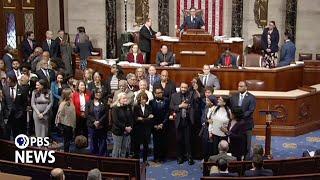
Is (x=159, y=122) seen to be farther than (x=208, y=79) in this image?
No

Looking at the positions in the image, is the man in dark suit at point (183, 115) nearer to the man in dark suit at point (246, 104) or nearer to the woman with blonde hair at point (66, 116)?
the man in dark suit at point (246, 104)

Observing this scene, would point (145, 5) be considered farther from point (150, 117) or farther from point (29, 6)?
point (150, 117)

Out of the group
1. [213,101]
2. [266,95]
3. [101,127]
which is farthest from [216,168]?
[266,95]

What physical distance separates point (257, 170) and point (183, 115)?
3190mm

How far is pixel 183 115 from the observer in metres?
10.5

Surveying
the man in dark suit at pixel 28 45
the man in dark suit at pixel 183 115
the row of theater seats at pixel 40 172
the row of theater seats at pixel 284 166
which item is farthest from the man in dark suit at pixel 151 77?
the man in dark suit at pixel 28 45

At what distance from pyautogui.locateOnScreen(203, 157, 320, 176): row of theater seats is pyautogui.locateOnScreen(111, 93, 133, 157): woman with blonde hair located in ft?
7.12

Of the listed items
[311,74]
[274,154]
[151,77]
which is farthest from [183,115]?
[311,74]

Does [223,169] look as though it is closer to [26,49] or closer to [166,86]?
[166,86]

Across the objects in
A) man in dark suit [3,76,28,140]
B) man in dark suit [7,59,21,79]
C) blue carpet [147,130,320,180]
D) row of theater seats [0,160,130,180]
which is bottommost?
blue carpet [147,130,320,180]

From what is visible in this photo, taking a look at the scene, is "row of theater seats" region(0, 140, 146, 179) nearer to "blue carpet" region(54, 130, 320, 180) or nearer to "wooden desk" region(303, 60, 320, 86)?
"blue carpet" region(54, 130, 320, 180)

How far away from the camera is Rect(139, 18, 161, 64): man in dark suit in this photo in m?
15.8

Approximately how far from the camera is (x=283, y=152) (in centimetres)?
1137

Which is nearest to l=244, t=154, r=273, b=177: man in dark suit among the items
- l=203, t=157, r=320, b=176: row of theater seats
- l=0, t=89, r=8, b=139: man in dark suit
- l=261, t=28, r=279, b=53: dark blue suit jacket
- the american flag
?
l=203, t=157, r=320, b=176: row of theater seats
